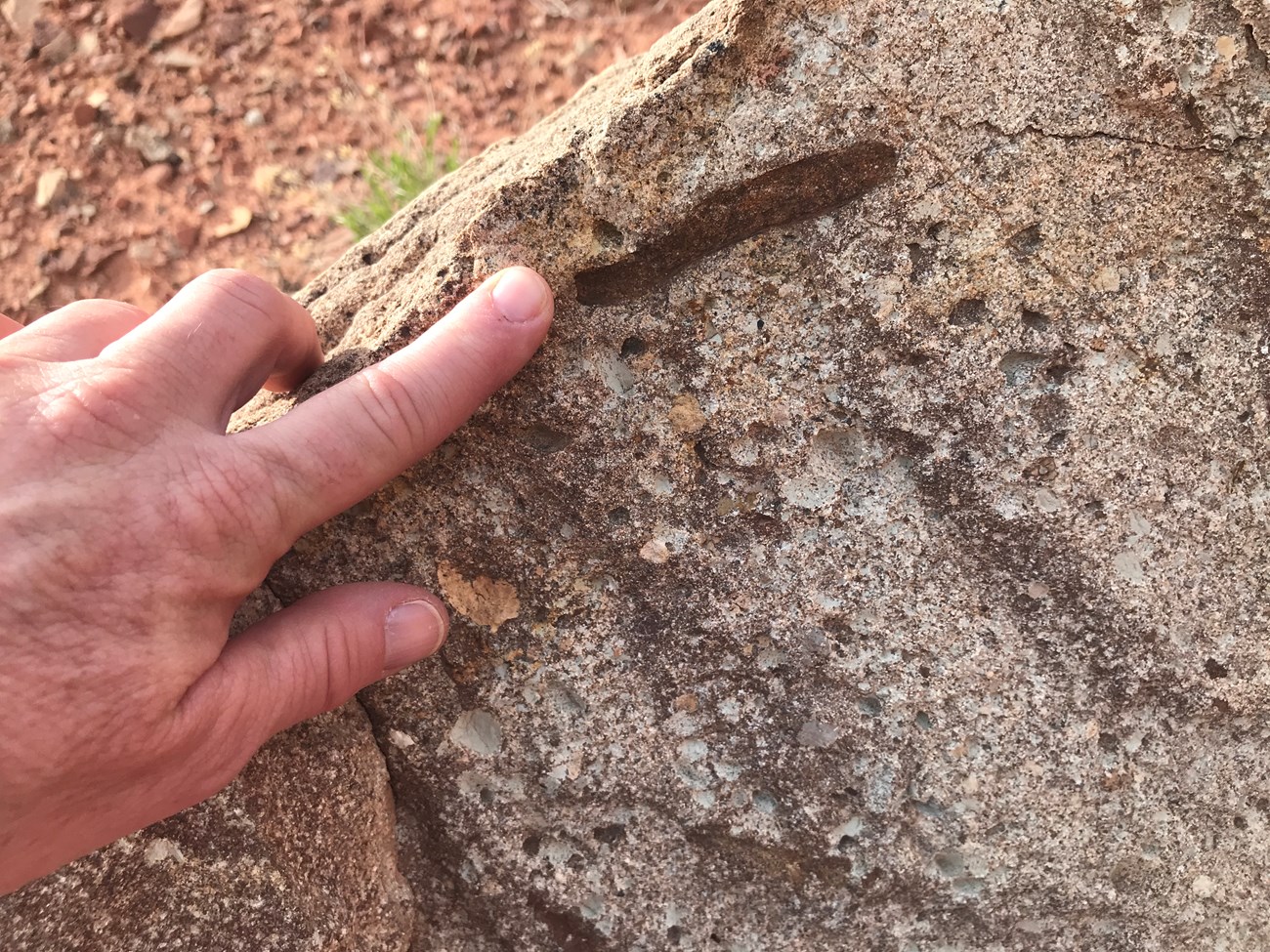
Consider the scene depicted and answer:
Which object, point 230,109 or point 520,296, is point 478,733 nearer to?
point 520,296

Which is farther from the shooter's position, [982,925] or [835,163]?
[982,925]

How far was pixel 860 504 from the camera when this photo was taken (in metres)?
1.08

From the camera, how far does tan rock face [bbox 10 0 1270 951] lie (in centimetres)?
100

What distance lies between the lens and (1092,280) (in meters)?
1.02

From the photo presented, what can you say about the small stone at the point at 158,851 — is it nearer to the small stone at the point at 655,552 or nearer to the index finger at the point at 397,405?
the index finger at the point at 397,405

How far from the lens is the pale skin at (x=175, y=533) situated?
2.97 ft

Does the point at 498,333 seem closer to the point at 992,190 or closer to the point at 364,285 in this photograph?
the point at 364,285

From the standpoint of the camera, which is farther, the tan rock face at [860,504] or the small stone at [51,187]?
the small stone at [51,187]

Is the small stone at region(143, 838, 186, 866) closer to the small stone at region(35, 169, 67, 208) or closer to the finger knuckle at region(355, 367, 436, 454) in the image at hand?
the finger knuckle at region(355, 367, 436, 454)

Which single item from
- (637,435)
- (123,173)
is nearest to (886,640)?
(637,435)

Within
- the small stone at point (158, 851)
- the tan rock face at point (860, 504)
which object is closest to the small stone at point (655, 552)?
the tan rock face at point (860, 504)

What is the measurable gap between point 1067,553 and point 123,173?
2.53 metres

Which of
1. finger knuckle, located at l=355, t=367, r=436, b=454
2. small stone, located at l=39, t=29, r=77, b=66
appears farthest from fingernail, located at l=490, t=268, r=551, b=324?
small stone, located at l=39, t=29, r=77, b=66

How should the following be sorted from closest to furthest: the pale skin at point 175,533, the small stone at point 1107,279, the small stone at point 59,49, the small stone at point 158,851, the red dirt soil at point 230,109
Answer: the pale skin at point 175,533
the small stone at point 1107,279
the small stone at point 158,851
the red dirt soil at point 230,109
the small stone at point 59,49
